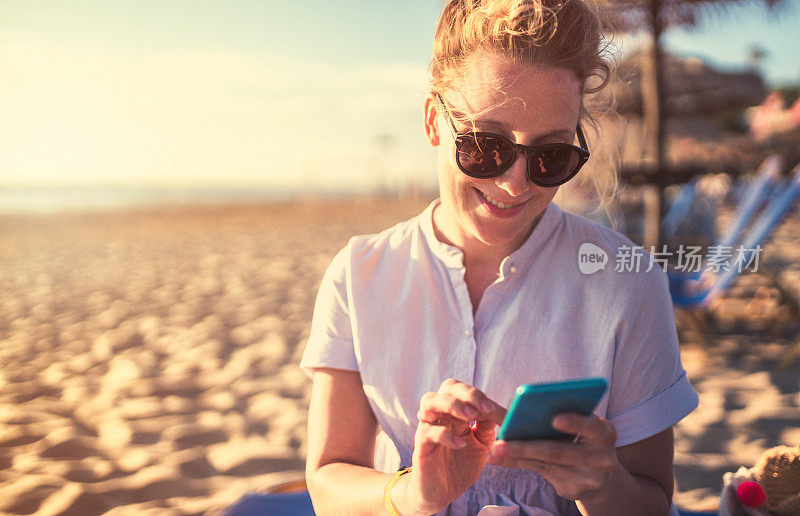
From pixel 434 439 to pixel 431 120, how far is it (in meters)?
0.74

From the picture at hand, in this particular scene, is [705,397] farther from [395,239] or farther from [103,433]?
[103,433]

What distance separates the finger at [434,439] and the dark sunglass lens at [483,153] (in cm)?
50

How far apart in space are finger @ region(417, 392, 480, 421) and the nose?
17.8 inches

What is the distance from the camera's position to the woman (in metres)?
1.15

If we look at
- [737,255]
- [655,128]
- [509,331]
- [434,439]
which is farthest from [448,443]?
[655,128]

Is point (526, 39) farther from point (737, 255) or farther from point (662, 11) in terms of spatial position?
point (662, 11)

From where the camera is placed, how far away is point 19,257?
1077 cm

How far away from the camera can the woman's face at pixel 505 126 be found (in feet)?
3.84

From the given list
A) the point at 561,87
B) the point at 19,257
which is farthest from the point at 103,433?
the point at 19,257

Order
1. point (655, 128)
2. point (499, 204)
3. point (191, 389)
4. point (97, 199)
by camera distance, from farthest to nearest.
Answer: point (97, 199)
point (655, 128)
point (191, 389)
point (499, 204)

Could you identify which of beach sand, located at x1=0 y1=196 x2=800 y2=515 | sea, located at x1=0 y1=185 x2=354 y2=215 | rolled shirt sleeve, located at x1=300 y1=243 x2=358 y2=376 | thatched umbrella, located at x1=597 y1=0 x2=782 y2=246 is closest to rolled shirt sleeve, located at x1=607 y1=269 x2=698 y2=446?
rolled shirt sleeve, located at x1=300 y1=243 x2=358 y2=376

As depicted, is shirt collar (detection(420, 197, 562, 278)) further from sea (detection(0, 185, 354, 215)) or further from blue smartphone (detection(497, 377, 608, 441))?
sea (detection(0, 185, 354, 215))

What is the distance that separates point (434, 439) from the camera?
98 cm

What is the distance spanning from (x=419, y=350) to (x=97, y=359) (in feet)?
12.8
